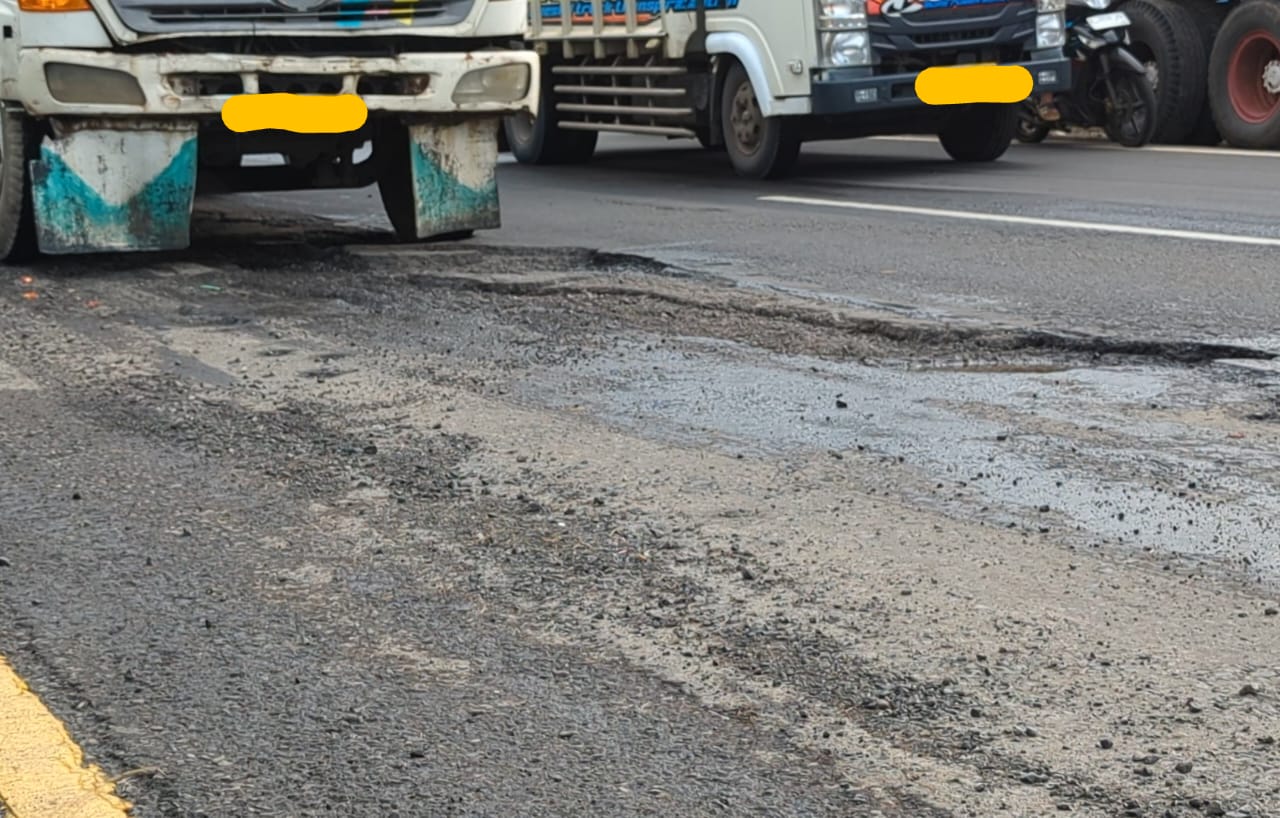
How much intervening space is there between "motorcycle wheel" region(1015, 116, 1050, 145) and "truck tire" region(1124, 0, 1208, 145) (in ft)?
3.36

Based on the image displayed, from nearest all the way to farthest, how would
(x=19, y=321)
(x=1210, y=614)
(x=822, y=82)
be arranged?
(x=1210, y=614), (x=19, y=321), (x=822, y=82)

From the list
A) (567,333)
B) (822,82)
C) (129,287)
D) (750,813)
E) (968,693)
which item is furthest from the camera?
(822,82)

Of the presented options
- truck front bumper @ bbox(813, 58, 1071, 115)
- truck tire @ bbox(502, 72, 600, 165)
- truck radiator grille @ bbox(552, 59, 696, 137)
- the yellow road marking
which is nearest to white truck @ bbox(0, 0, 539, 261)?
truck front bumper @ bbox(813, 58, 1071, 115)

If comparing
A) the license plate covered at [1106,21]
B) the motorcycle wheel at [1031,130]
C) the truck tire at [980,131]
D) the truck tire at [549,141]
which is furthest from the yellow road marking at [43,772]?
the motorcycle wheel at [1031,130]

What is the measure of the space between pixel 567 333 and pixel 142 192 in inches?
97.8

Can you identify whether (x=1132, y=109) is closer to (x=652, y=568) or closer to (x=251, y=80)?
(x=251, y=80)

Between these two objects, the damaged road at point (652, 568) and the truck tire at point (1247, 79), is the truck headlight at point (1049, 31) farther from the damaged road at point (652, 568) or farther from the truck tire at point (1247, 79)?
the damaged road at point (652, 568)

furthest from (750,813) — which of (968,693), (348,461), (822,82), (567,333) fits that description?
(822,82)

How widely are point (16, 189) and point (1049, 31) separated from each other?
22.3ft

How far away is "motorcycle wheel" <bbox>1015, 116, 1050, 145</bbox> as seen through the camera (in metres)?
15.0

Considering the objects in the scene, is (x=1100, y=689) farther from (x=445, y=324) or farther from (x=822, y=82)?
(x=822, y=82)

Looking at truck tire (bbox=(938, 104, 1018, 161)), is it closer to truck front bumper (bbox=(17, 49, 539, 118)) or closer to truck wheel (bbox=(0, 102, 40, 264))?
truck front bumper (bbox=(17, 49, 539, 118))

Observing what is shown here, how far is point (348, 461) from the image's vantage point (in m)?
4.64

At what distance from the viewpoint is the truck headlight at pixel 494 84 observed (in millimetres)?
8367
